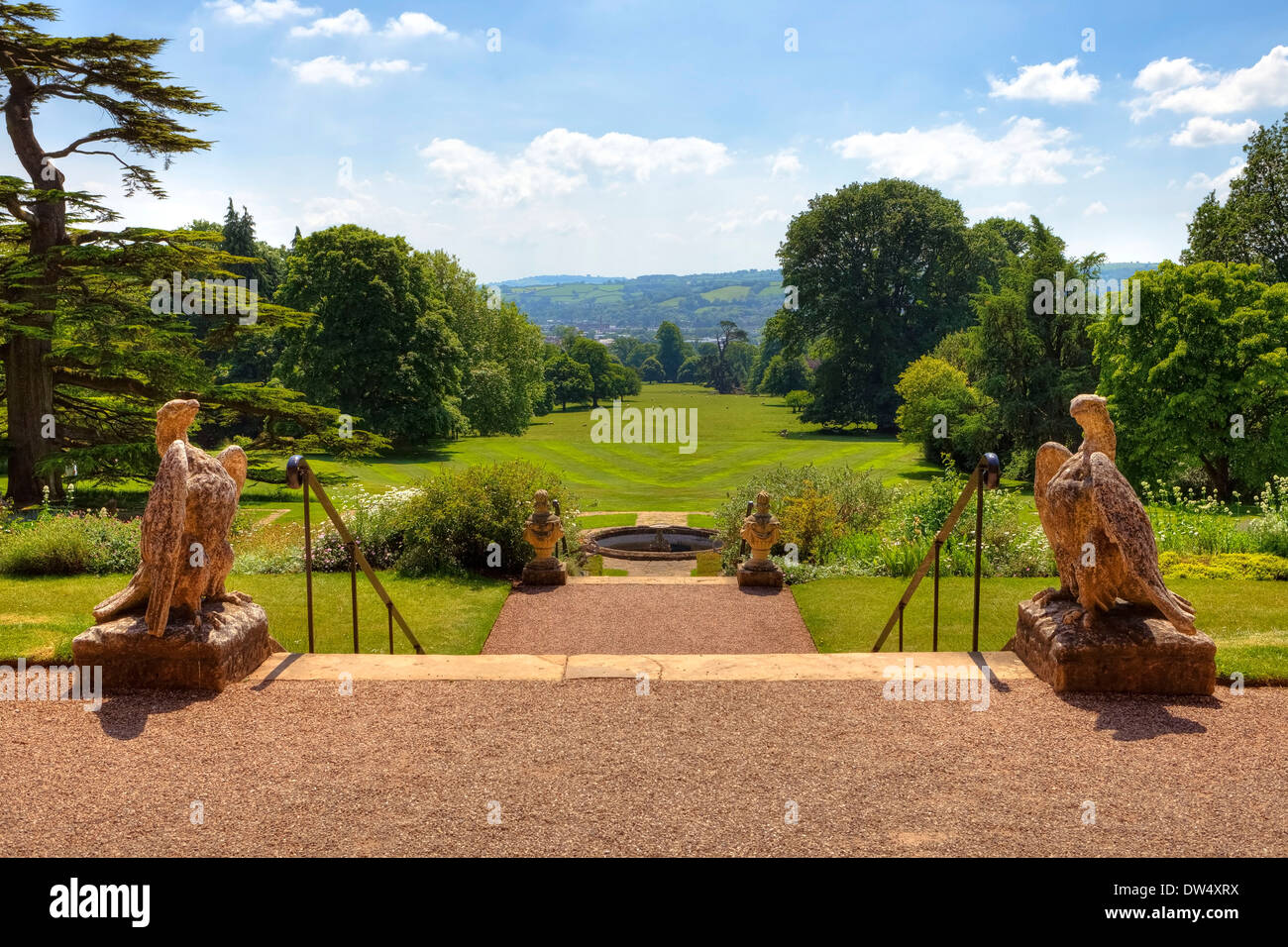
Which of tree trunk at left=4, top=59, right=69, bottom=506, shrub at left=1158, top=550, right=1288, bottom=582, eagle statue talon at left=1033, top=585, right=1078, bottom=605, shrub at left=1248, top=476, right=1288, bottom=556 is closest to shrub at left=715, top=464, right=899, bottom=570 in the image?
shrub at left=1158, top=550, right=1288, bottom=582

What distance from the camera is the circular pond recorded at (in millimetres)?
21156

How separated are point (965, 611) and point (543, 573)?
574 cm

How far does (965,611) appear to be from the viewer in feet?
36.0

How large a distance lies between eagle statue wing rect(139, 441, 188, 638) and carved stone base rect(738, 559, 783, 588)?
8.23m

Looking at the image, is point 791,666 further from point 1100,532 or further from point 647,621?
point 647,621

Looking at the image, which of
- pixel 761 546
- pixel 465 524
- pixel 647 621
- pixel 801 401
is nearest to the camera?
pixel 647 621

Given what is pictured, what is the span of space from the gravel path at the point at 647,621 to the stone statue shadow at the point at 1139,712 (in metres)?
3.56

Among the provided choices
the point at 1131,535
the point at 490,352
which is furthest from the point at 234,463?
the point at 490,352

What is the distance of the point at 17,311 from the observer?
18.1 m

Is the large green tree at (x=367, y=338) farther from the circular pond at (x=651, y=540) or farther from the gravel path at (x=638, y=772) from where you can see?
the gravel path at (x=638, y=772)

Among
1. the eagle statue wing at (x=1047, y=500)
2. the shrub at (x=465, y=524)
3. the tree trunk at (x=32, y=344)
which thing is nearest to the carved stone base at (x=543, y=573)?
the shrub at (x=465, y=524)
